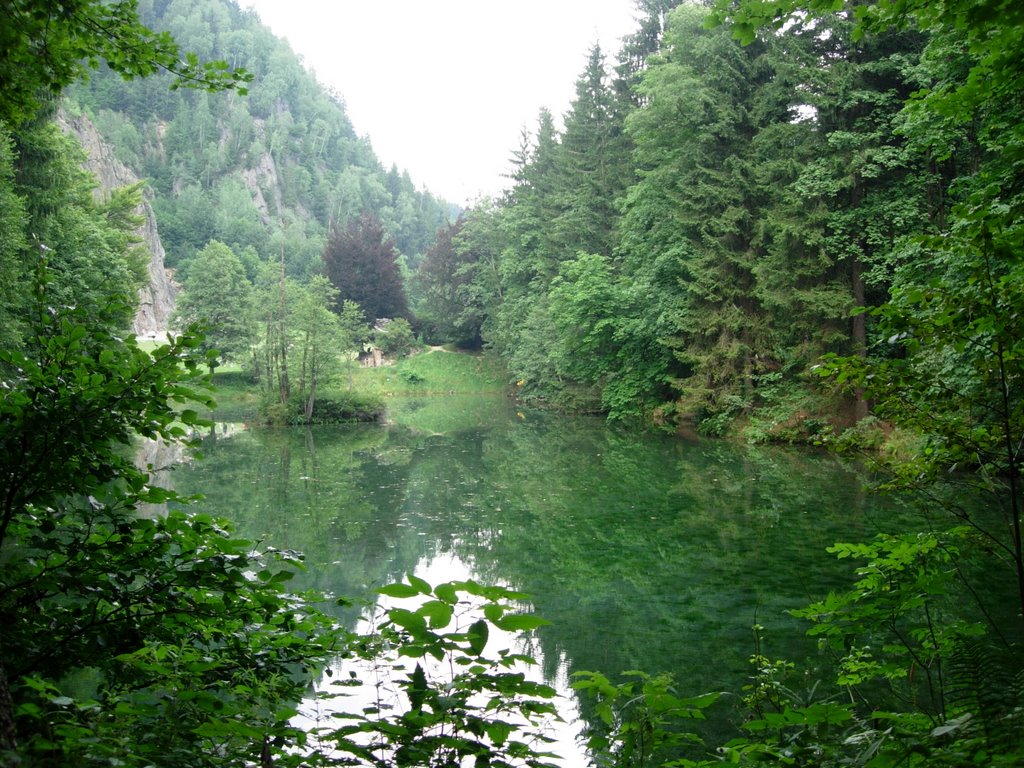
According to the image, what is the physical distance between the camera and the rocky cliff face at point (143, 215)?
187 ft

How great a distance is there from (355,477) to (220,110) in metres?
115

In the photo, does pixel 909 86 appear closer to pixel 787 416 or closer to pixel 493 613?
pixel 787 416

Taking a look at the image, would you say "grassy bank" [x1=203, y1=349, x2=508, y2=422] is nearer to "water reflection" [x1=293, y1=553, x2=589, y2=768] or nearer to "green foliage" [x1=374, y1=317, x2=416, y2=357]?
"green foliage" [x1=374, y1=317, x2=416, y2=357]

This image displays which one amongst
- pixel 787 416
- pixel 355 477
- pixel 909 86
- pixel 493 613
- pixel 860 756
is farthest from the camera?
pixel 787 416

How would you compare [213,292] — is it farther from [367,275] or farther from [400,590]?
[400,590]

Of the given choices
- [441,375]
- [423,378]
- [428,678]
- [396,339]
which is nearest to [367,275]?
[396,339]

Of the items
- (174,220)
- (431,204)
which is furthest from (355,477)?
(431,204)

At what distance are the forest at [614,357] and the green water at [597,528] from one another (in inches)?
26.3

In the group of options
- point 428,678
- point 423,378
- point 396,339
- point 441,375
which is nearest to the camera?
point 428,678

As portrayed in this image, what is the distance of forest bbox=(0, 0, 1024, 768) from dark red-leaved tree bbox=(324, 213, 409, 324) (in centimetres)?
25

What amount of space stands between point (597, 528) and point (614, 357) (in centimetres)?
1786

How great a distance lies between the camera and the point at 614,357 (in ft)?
95.2

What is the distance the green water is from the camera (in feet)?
22.9

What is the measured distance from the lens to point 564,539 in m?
11.0
